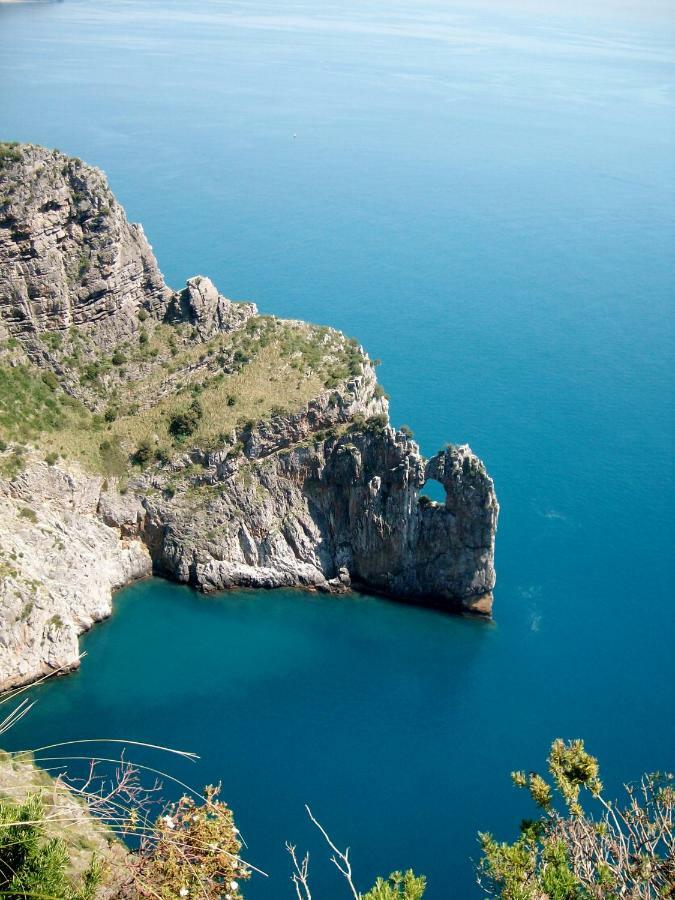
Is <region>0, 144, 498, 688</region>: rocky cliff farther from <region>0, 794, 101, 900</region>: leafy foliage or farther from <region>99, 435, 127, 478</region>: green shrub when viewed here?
<region>0, 794, 101, 900</region>: leafy foliage

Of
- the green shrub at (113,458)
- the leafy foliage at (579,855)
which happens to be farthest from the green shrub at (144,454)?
the leafy foliage at (579,855)

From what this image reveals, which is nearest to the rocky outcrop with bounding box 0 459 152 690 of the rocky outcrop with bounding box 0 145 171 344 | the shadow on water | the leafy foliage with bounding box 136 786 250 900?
the shadow on water

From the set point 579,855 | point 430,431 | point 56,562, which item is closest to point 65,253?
point 56,562

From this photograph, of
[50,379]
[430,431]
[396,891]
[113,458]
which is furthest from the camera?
[430,431]

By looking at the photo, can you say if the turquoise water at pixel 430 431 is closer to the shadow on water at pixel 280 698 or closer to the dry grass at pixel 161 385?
the shadow on water at pixel 280 698

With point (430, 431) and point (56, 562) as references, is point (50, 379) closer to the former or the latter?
point (56, 562)

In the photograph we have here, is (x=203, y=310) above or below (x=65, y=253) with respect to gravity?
below

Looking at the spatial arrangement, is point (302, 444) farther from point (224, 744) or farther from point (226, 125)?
point (226, 125)

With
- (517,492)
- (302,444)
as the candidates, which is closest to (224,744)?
(302,444)
